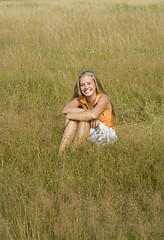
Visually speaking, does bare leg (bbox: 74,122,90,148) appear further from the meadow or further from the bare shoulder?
the bare shoulder

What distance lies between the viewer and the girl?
10.6 ft

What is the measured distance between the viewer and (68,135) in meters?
3.26

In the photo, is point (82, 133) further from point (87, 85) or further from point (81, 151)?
point (87, 85)

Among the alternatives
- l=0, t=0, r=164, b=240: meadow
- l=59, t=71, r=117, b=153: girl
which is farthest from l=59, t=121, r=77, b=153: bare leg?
l=0, t=0, r=164, b=240: meadow

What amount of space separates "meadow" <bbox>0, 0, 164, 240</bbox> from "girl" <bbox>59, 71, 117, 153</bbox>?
5.2 inches

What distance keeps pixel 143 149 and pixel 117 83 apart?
2.06m

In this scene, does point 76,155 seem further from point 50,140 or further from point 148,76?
point 148,76

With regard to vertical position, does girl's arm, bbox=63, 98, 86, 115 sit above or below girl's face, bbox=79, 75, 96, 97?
below

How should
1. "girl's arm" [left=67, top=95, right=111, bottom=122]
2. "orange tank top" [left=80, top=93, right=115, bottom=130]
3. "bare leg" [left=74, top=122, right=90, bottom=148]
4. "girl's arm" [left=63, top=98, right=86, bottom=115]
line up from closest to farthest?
→ "bare leg" [left=74, top=122, right=90, bottom=148], "girl's arm" [left=67, top=95, right=111, bottom=122], "girl's arm" [left=63, top=98, right=86, bottom=115], "orange tank top" [left=80, top=93, right=115, bottom=130]

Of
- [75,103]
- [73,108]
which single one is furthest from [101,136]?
[75,103]

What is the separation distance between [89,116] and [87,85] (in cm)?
38

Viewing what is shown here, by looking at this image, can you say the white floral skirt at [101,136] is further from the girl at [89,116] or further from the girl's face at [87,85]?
the girl's face at [87,85]

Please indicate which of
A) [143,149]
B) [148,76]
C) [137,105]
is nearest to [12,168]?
[143,149]

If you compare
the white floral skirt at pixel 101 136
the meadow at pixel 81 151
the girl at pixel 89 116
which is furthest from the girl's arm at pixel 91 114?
the meadow at pixel 81 151
